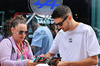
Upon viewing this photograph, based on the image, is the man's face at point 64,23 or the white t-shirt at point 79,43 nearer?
the white t-shirt at point 79,43

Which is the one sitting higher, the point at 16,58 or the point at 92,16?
the point at 92,16

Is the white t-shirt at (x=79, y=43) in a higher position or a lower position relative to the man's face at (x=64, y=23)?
lower

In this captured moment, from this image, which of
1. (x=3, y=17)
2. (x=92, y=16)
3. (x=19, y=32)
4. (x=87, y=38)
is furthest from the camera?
(x=92, y=16)

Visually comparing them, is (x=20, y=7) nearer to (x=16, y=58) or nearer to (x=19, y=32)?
(x=19, y=32)

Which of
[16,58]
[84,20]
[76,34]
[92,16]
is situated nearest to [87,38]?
[76,34]

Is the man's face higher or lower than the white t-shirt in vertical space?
higher

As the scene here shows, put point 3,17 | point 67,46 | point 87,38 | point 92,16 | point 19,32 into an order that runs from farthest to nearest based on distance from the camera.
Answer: point 92,16 → point 3,17 → point 19,32 → point 67,46 → point 87,38

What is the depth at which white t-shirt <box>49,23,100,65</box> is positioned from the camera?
7.63 ft

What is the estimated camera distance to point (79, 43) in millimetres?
2434

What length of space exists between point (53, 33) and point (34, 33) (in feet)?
1.23

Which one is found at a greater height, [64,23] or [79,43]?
[64,23]

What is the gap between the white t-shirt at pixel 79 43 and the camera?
7.63 ft

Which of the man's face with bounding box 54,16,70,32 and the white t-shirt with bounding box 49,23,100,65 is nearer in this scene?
the white t-shirt with bounding box 49,23,100,65

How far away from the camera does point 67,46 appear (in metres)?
2.54
